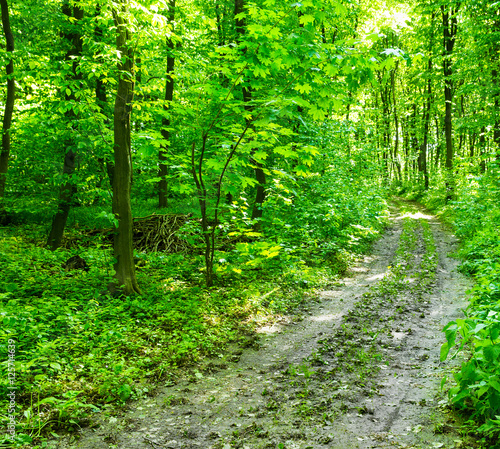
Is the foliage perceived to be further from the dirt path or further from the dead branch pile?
the dead branch pile

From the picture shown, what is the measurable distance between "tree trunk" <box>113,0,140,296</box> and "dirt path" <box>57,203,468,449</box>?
297cm

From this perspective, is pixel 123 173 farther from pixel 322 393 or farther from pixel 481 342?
pixel 481 342

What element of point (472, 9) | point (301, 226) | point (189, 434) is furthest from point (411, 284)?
point (472, 9)

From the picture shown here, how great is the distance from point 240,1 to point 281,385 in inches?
449

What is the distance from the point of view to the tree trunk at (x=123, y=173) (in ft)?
22.0

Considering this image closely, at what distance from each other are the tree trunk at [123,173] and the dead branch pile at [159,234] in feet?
12.4

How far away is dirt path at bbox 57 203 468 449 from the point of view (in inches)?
137

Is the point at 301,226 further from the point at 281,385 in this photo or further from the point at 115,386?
the point at 115,386

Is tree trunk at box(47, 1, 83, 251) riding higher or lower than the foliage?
higher

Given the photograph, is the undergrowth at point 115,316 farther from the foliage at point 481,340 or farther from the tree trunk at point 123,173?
the foliage at point 481,340

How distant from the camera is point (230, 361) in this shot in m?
5.38

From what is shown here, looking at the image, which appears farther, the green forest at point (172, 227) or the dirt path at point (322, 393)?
the green forest at point (172, 227)

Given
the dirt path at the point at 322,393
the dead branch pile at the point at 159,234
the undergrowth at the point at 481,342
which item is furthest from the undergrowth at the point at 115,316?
the undergrowth at the point at 481,342

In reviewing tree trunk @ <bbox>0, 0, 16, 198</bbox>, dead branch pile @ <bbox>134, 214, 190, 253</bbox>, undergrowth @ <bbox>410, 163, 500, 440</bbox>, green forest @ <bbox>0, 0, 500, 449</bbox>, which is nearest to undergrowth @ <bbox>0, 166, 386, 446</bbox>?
green forest @ <bbox>0, 0, 500, 449</bbox>
